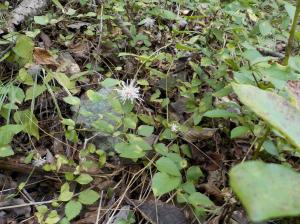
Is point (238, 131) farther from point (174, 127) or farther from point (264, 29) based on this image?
point (264, 29)

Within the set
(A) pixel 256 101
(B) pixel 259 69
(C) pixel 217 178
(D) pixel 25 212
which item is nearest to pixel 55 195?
(D) pixel 25 212

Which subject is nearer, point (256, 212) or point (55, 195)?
point (256, 212)

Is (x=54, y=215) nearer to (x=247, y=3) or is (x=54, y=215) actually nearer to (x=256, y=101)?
(x=256, y=101)

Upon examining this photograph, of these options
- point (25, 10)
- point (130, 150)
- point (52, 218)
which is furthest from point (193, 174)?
point (25, 10)

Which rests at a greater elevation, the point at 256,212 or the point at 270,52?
the point at 256,212

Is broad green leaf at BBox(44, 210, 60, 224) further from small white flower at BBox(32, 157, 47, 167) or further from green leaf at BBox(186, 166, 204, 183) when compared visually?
green leaf at BBox(186, 166, 204, 183)

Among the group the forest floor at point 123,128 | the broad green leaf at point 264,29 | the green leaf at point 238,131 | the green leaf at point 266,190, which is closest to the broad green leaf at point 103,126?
the forest floor at point 123,128
